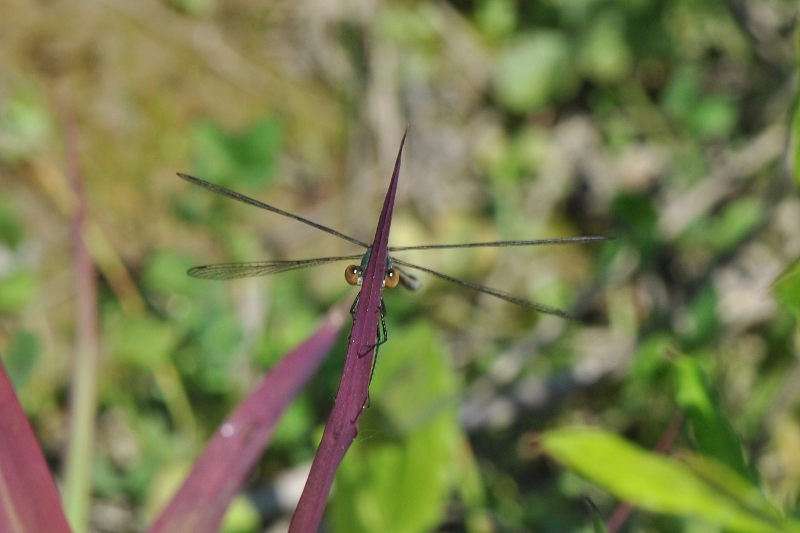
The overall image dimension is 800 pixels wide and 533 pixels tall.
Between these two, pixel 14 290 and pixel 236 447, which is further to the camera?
pixel 14 290

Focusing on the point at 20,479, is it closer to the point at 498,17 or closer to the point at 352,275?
the point at 352,275

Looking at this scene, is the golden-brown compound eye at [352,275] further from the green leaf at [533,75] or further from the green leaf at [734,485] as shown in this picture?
the green leaf at [533,75]

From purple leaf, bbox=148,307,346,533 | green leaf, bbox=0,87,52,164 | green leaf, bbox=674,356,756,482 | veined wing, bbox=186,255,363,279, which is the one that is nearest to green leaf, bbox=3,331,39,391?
veined wing, bbox=186,255,363,279

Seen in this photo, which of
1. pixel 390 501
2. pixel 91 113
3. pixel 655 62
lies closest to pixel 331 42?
pixel 91 113

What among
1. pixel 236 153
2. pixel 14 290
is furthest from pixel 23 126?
pixel 236 153

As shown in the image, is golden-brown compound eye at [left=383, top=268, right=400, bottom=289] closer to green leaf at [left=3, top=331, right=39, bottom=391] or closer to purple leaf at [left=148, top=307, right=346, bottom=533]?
purple leaf at [left=148, top=307, right=346, bottom=533]

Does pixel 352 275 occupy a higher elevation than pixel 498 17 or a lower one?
lower

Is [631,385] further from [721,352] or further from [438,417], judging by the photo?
[438,417]

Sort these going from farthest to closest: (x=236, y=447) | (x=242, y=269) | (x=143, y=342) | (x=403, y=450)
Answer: (x=143, y=342) → (x=242, y=269) → (x=403, y=450) → (x=236, y=447)
